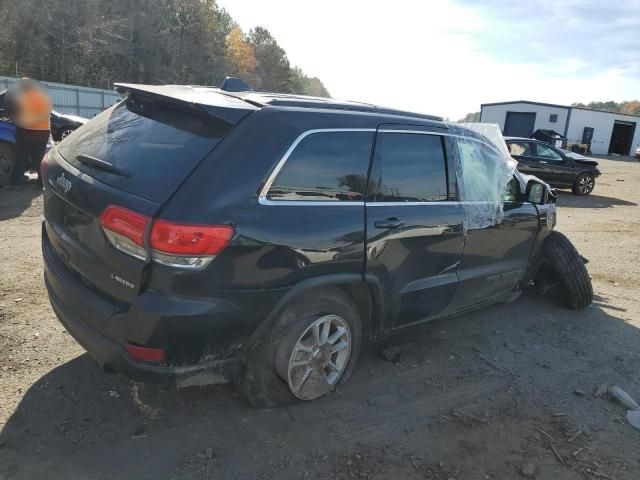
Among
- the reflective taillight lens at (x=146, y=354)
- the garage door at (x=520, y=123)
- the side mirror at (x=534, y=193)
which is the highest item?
the garage door at (x=520, y=123)

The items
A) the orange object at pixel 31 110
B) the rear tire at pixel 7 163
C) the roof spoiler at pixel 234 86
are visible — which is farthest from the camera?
the rear tire at pixel 7 163

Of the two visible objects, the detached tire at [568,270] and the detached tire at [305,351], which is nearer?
the detached tire at [305,351]

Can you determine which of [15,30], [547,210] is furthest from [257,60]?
[547,210]

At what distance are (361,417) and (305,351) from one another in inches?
21.7

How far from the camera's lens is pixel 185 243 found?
2.41 metres

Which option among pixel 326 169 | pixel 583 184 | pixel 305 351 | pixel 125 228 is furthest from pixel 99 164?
pixel 583 184

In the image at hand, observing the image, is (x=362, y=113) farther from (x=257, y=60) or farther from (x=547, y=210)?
(x=257, y=60)

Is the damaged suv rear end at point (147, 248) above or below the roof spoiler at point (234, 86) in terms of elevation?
below

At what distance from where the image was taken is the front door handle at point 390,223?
124 inches

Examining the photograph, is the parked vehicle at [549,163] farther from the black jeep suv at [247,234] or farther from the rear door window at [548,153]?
the black jeep suv at [247,234]

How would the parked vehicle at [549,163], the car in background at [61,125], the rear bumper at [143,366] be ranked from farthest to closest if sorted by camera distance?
1. the car in background at [61,125]
2. the parked vehicle at [549,163]
3. the rear bumper at [143,366]

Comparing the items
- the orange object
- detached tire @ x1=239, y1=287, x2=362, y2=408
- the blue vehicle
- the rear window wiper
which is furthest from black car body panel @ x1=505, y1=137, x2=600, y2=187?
the rear window wiper

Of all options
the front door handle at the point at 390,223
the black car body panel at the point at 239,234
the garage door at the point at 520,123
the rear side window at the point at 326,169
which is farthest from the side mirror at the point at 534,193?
the garage door at the point at 520,123

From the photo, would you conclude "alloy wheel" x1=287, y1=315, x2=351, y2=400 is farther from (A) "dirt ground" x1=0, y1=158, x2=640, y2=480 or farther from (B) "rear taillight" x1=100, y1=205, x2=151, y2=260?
(B) "rear taillight" x1=100, y1=205, x2=151, y2=260
